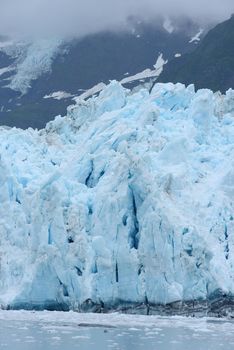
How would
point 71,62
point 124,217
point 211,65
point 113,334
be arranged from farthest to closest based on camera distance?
point 71,62, point 211,65, point 124,217, point 113,334

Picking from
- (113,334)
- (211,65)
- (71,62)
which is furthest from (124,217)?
(71,62)

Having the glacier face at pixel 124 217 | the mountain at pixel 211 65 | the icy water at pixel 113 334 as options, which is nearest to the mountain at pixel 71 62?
the mountain at pixel 211 65

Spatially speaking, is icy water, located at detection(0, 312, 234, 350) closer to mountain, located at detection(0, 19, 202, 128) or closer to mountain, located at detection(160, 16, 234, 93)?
mountain, located at detection(160, 16, 234, 93)

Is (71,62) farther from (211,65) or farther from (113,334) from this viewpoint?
(113,334)

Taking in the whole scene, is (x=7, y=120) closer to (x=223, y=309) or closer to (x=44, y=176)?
(x=44, y=176)

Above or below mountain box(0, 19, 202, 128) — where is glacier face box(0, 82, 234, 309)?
below

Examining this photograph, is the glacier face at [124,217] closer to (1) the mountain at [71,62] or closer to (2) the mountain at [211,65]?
(2) the mountain at [211,65]

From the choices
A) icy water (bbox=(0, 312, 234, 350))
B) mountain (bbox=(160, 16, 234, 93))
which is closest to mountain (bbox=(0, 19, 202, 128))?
mountain (bbox=(160, 16, 234, 93))
